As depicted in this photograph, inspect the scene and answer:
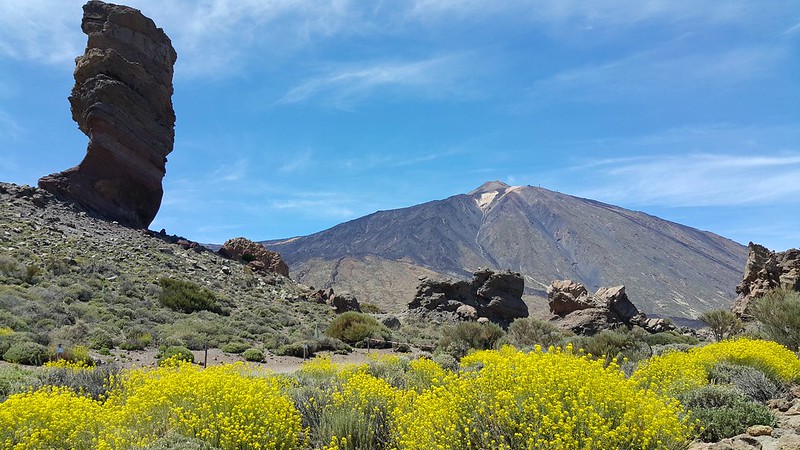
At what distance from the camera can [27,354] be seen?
1462cm

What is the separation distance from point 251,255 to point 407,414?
41670mm

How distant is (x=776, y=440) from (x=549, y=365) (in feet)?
9.37

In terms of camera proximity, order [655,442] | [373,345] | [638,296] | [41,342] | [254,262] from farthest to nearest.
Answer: [638,296], [254,262], [373,345], [41,342], [655,442]

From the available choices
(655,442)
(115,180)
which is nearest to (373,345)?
(655,442)

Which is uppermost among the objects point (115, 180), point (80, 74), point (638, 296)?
point (80, 74)

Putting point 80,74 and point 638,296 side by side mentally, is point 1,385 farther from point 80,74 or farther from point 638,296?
point 638,296

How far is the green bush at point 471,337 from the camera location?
2200cm

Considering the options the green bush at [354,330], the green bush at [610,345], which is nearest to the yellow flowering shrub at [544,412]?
the green bush at [610,345]

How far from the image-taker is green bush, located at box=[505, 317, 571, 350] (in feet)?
74.4

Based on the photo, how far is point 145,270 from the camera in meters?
31.4

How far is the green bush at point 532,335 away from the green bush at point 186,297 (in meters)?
16.1

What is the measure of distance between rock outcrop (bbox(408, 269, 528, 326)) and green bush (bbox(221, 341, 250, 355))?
17.7 m

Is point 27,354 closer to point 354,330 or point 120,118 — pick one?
point 354,330

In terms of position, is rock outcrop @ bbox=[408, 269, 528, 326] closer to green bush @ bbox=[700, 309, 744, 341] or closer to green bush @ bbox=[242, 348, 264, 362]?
green bush @ bbox=[700, 309, 744, 341]
